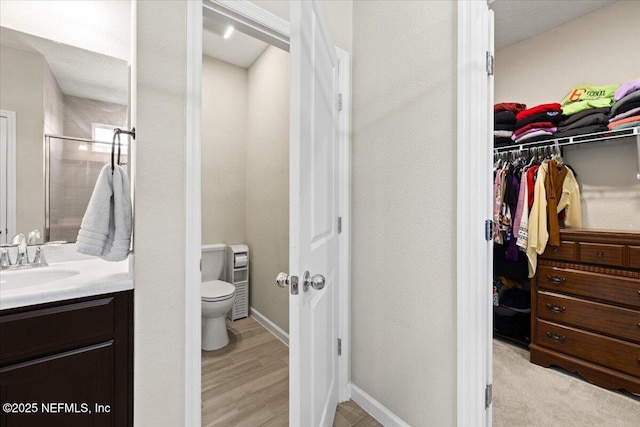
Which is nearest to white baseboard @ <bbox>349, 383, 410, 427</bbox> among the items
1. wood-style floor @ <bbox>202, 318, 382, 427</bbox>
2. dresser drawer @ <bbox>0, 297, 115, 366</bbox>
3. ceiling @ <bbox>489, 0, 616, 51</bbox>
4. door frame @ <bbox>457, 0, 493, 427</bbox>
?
wood-style floor @ <bbox>202, 318, 382, 427</bbox>

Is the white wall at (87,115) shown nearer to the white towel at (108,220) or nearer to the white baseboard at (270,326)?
the white towel at (108,220)

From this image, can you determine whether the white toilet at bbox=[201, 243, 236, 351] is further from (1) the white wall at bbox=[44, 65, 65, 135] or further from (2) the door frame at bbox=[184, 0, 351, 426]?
(1) the white wall at bbox=[44, 65, 65, 135]

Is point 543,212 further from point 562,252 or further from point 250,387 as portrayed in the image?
point 250,387

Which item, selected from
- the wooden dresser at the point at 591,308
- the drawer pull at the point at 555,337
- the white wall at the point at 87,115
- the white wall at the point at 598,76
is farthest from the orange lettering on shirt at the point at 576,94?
the white wall at the point at 87,115

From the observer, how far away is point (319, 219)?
1179mm

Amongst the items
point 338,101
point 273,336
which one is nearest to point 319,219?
point 338,101

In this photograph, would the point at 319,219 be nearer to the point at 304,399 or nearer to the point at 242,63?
the point at 304,399

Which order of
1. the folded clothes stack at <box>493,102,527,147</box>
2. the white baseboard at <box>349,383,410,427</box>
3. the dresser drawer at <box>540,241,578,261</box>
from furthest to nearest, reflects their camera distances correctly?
the folded clothes stack at <box>493,102,527,147</box>, the dresser drawer at <box>540,241,578,261</box>, the white baseboard at <box>349,383,410,427</box>

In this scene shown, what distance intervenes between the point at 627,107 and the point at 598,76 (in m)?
0.58

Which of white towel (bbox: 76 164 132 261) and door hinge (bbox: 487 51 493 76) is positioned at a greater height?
door hinge (bbox: 487 51 493 76)

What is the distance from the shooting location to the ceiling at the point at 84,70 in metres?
1.25

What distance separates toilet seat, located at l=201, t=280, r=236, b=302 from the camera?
2188 millimetres

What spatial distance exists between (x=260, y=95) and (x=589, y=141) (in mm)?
2848

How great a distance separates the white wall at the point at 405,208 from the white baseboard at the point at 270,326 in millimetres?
880
